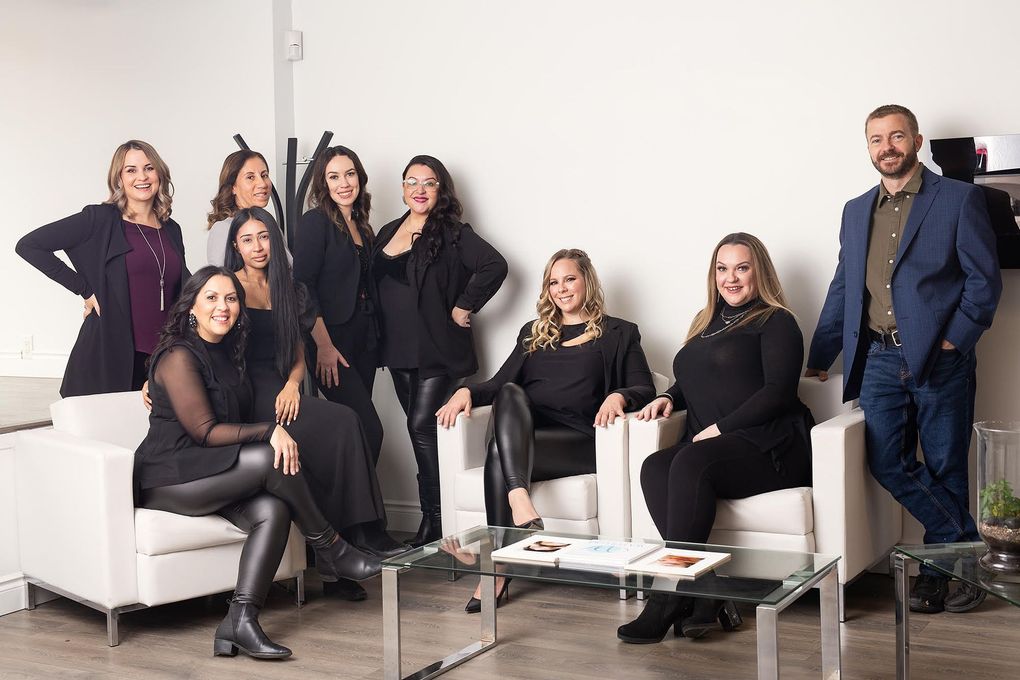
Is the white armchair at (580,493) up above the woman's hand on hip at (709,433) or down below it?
below

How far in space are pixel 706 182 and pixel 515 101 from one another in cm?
97

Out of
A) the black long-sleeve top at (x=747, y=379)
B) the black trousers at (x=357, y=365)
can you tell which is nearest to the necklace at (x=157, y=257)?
the black trousers at (x=357, y=365)

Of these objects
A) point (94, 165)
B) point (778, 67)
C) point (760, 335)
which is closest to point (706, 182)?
point (778, 67)

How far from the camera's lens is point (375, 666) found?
3375mm

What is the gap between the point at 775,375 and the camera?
389cm

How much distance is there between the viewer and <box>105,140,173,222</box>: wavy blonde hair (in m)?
4.22

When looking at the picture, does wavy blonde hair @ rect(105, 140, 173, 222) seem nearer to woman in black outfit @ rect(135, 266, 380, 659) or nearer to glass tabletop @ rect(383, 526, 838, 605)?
woman in black outfit @ rect(135, 266, 380, 659)

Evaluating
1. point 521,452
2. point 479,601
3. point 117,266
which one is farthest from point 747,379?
point 117,266

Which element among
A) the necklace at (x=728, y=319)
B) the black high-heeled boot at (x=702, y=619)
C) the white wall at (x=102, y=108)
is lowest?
the black high-heeled boot at (x=702, y=619)

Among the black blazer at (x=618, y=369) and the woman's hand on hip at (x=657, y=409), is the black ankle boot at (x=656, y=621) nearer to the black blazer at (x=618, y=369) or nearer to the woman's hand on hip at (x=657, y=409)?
the woman's hand on hip at (x=657, y=409)

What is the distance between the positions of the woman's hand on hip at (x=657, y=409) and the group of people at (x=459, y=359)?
0.04 feet

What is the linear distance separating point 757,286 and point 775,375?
0.35 m

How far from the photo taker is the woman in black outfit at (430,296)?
477 cm

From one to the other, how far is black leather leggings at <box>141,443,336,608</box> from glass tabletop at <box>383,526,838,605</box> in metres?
0.63
